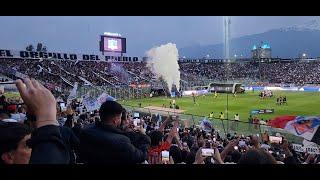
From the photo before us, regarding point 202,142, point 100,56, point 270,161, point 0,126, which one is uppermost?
point 100,56

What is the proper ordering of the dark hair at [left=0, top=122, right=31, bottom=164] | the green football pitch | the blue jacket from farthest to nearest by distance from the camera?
the green football pitch
the blue jacket
the dark hair at [left=0, top=122, right=31, bottom=164]

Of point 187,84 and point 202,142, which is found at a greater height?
point 187,84

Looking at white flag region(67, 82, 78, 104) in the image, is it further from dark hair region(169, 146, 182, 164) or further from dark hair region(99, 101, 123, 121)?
dark hair region(99, 101, 123, 121)

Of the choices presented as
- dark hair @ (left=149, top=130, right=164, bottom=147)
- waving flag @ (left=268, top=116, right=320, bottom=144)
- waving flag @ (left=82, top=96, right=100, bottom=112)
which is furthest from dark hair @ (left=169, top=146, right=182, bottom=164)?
waving flag @ (left=82, top=96, right=100, bottom=112)

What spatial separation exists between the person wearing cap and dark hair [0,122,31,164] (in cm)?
131

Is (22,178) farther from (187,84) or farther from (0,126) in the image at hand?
(187,84)

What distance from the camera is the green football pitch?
1392cm

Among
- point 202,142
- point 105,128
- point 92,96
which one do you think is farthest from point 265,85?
point 105,128

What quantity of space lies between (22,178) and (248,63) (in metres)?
12.7

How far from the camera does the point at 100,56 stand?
1034 centimetres

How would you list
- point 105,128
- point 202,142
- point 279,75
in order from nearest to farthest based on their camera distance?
1. point 105,128
2. point 202,142
3. point 279,75

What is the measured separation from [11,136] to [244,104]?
17345 mm

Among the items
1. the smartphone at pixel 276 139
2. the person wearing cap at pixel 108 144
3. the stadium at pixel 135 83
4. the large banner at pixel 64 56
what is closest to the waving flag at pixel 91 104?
the stadium at pixel 135 83
